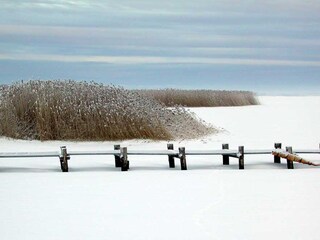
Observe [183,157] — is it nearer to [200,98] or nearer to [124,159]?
[124,159]

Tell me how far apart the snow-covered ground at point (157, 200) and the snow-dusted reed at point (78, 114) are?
2.00m

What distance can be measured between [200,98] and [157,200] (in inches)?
976

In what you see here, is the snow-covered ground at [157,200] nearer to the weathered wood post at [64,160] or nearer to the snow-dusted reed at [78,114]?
the weathered wood post at [64,160]

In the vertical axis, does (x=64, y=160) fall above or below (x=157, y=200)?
above

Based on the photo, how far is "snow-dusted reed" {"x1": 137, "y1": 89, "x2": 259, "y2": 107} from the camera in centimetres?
3109

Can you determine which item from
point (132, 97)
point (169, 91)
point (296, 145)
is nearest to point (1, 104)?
point (132, 97)

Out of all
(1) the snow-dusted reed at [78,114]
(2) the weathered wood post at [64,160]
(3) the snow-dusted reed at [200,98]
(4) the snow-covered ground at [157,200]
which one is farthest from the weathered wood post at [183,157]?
(3) the snow-dusted reed at [200,98]

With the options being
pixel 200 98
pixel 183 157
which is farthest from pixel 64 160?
pixel 200 98

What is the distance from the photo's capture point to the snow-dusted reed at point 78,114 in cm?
1587

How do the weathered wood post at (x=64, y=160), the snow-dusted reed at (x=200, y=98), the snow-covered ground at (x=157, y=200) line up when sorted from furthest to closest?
1. the snow-dusted reed at (x=200, y=98)
2. the weathered wood post at (x=64, y=160)
3. the snow-covered ground at (x=157, y=200)

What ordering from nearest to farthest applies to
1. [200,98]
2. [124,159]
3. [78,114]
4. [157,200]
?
[157,200]
[124,159]
[78,114]
[200,98]

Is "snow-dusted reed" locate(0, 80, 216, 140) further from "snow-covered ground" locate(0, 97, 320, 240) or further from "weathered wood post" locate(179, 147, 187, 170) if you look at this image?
"weathered wood post" locate(179, 147, 187, 170)

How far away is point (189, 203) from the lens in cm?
841

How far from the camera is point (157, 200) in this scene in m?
8.66
